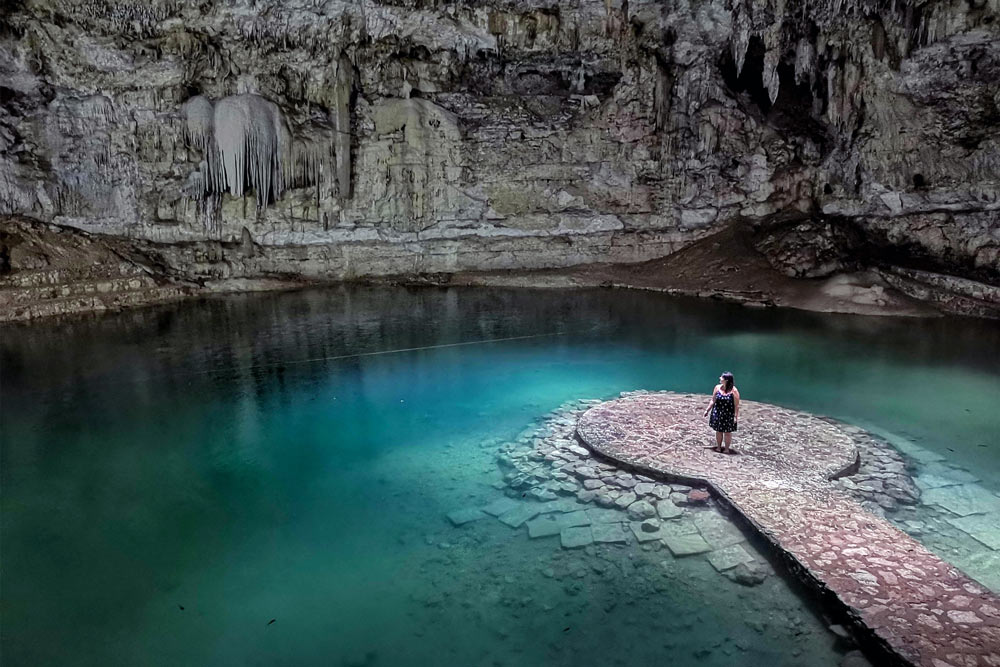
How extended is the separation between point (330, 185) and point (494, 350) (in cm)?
913

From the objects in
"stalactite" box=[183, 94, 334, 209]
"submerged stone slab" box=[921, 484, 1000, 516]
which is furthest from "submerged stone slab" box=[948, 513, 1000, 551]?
"stalactite" box=[183, 94, 334, 209]

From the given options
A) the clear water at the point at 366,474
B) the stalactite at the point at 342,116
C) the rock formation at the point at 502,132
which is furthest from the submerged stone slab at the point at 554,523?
the stalactite at the point at 342,116

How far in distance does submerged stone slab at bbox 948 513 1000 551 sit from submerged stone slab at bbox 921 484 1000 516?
0.08 meters

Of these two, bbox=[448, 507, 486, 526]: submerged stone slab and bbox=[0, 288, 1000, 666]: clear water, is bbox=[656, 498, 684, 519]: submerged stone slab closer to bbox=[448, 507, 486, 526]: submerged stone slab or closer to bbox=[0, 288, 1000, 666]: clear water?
bbox=[0, 288, 1000, 666]: clear water

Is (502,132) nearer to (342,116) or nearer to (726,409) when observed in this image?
(342,116)

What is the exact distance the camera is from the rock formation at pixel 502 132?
48.6ft

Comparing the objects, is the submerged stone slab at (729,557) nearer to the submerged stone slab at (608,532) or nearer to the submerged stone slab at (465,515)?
the submerged stone slab at (608,532)

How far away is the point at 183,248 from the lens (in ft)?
55.4

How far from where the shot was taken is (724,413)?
6.00 m

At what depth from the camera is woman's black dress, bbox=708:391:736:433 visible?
19.6 feet

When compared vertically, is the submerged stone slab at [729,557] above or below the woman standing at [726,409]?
below

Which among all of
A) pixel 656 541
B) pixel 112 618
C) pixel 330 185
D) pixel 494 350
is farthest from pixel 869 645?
pixel 330 185

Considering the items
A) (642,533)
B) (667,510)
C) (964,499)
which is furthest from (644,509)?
(964,499)

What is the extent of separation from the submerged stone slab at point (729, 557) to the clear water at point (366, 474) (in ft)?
0.46
